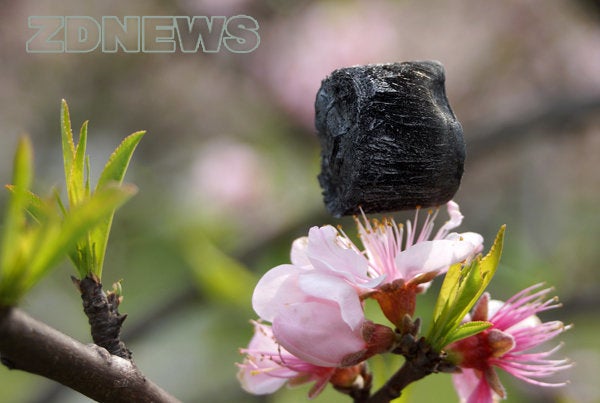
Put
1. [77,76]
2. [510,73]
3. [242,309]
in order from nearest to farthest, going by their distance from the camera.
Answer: [242,309] < [77,76] < [510,73]

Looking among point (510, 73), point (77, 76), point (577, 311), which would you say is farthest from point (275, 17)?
point (577, 311)

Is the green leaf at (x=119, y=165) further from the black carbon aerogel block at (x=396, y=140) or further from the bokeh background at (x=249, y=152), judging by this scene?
the bokeh background at (x=249, y=152)

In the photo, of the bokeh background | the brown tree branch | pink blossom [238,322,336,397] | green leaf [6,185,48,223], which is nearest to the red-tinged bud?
pink blossom [238,322,336,397]

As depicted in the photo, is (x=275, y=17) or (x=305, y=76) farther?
(x=275, y=17)

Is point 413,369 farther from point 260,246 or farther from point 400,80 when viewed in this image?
point 260,246

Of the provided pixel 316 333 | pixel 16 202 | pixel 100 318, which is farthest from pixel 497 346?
pixel 16 202

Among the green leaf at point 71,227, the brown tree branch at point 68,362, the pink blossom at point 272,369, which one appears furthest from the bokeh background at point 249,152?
the green leaf at point 71,227
